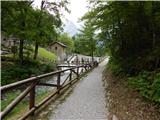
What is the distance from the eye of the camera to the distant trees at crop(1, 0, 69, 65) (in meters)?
26.6

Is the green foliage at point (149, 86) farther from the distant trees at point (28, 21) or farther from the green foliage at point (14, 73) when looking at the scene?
the distant trees at point (28, 21)

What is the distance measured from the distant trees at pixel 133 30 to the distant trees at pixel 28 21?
41.7 ft

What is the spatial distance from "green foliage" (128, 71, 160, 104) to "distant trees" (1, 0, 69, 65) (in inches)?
684

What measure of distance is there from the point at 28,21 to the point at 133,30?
1871 centimetres

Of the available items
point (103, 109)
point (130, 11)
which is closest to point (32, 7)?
point (130, 11)

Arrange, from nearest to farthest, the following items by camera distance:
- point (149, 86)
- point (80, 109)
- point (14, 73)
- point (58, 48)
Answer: point (80, 109) < point (149, 86) < point (14, 73) < point (58, 48)

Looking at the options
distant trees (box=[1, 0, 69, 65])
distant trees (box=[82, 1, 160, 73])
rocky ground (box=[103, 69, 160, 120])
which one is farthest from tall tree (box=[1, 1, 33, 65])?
rocky ground (box=[103, 69, 160, 120])

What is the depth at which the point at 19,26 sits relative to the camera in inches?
1117

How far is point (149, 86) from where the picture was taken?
8.62 metres

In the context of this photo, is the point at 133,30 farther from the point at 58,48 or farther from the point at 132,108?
the point at 58,48

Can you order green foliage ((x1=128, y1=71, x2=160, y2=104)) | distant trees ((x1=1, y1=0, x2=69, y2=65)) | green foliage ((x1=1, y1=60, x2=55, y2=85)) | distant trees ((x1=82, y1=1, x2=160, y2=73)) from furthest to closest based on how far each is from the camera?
distant trees ((x1=1, y1=0, x2=69, y2=65)), green foliage ((x1=1, y1=60, x2=55, y2=85)), distant trees ((x1=82, y1=1, x2=160, y2=73)), green foliage ((x1=128, y1=71, x2=160, y2=104))

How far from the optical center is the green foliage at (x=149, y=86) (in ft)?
25.0

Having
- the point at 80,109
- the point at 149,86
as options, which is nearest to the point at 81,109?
the point at 80,109

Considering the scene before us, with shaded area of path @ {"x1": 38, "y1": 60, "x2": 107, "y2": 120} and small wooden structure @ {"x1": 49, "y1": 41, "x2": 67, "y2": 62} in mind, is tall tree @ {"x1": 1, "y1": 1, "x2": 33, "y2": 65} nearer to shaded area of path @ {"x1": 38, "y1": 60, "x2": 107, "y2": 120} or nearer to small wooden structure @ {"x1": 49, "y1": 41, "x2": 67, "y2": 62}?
Answer: shaded area of path @ {"x1": 38, "y1": 60, "x2": 107, "y2": 120}
